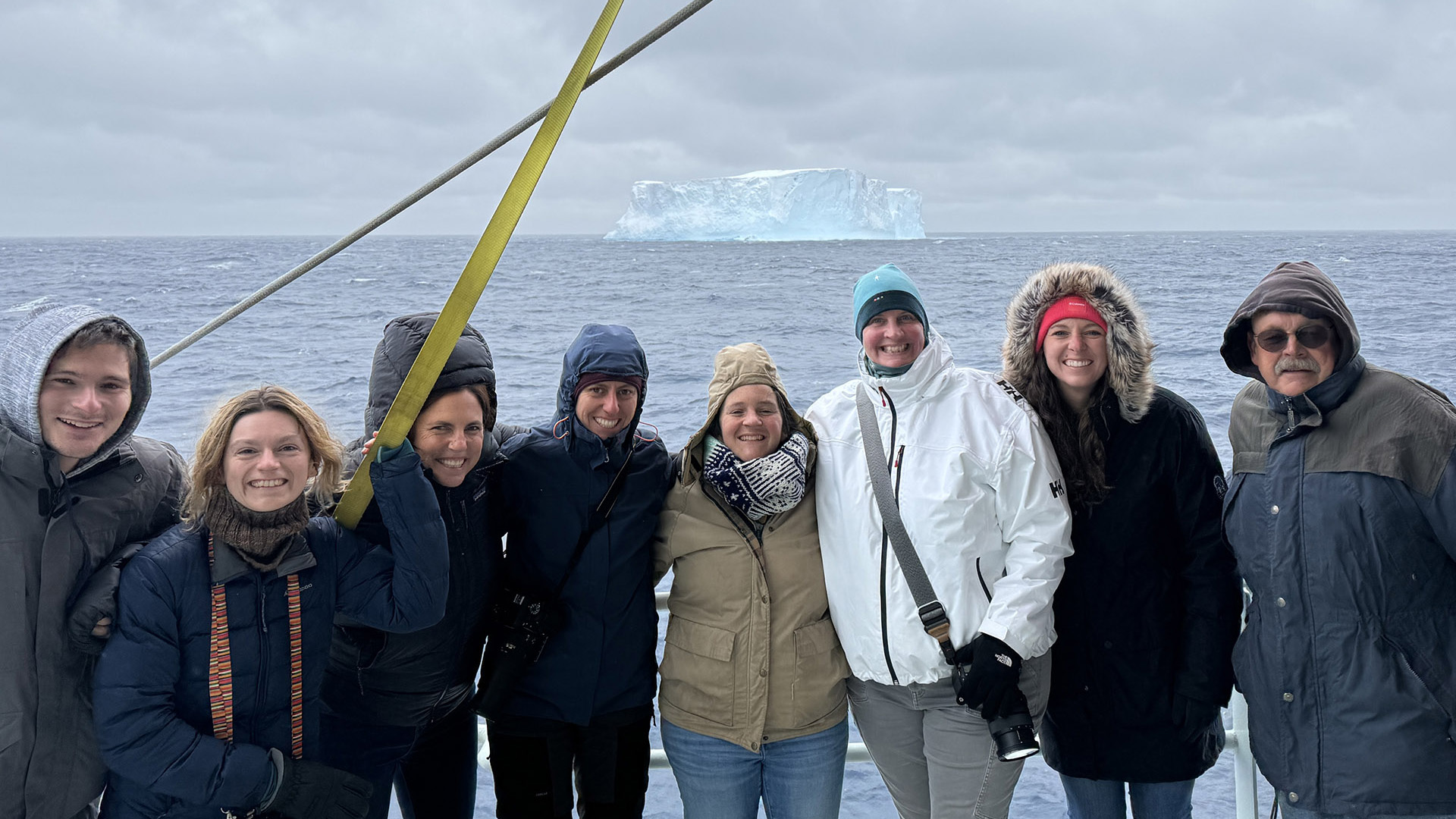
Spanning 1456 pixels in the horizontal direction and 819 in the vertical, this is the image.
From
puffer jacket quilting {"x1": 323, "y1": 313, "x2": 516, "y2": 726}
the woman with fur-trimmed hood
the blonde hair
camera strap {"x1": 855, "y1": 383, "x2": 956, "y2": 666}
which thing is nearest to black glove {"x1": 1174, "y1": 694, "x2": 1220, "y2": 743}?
the woman with fur-trimmed hood

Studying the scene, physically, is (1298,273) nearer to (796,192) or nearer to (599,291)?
(599,291)

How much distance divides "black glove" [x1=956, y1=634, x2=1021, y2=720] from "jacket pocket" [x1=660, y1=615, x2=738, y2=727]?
1.59ft

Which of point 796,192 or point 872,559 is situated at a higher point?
point 796,192

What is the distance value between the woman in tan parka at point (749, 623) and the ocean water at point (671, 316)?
0.79 m

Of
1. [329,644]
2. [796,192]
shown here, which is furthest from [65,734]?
[796,192]

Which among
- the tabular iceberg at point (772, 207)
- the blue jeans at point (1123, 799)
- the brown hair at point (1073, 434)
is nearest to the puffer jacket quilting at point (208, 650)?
the brown hair at point (1073, 434)

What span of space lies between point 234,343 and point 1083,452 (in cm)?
2251

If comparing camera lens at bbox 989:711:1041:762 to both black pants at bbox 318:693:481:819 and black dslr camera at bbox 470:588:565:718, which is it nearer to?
black dslr camera at bbox 470:588:565:718

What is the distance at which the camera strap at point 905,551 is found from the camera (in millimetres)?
1936

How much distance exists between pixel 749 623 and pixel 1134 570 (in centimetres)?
83

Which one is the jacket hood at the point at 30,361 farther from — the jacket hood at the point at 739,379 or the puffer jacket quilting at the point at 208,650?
the jacket hood at the point at 739,379

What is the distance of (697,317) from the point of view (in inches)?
973

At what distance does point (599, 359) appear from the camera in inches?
79.9

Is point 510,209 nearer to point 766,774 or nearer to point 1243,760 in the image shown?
point 766,774
